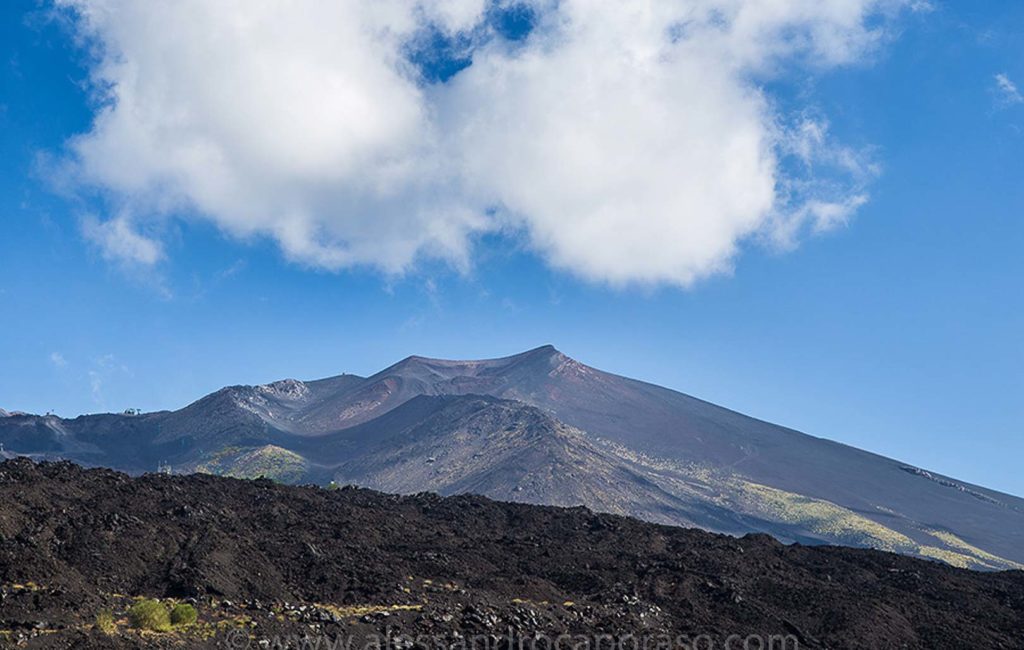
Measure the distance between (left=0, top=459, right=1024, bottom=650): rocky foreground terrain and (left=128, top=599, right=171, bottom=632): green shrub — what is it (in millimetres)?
361

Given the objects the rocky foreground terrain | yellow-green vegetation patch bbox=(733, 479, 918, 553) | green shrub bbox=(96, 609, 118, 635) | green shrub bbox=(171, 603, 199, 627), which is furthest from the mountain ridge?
green shrub bbox=(96, 609, 118, 635)

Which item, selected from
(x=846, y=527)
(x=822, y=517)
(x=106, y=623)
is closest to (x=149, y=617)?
(x=106, y=623)

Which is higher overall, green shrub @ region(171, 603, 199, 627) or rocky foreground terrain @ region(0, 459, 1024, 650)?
rocky foreground terrain @ region(0, 459, 1024, 650)

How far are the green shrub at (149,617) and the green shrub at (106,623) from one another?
490 mm

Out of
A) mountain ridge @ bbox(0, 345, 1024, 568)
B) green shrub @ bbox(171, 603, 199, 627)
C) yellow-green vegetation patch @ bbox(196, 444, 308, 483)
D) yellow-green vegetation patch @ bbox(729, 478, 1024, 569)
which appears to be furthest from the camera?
yellow-green vegetation patch @ bbox(196, 444, 308, 483)

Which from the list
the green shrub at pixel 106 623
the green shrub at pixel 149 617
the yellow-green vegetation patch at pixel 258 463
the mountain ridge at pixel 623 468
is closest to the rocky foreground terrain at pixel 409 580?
the green shrub at pixel 106 623

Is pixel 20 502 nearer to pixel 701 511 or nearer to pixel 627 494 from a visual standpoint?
pixel 627 494

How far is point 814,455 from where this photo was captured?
195250 millimetres

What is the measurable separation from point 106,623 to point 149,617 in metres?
1.04

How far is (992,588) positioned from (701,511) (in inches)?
3924

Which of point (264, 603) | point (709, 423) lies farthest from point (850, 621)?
point (709, 423)

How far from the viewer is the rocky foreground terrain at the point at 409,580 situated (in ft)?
86.9

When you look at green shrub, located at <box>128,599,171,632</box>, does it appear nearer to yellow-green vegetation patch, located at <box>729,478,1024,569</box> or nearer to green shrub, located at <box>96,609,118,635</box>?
green shrub, located at <box>96,609,118,635</box>

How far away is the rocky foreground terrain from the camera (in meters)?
26.5
